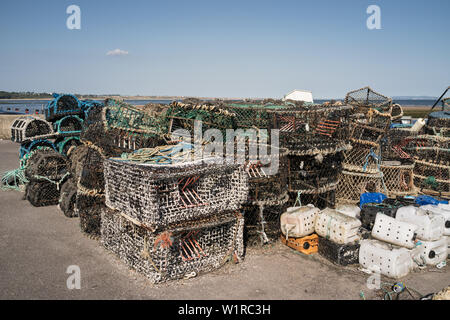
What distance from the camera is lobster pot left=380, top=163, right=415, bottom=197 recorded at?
8.85m

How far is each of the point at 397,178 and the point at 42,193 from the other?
9.35 m

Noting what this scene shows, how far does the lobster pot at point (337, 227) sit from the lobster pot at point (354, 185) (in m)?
2.57

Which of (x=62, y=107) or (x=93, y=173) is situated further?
(x=62, y=107)

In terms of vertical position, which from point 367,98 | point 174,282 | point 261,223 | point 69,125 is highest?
point 367,98

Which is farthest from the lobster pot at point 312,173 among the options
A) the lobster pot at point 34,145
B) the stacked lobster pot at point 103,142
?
the lobster pot at point 34,145

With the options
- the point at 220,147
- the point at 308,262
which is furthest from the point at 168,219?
the point at 308,262

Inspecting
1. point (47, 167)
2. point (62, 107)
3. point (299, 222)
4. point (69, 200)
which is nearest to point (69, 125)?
point (62, 107)

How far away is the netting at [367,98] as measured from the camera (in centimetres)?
1020

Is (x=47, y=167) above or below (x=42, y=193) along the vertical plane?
above

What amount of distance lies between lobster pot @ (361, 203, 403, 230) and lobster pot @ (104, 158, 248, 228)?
263 centimetres

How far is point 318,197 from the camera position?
741 cm

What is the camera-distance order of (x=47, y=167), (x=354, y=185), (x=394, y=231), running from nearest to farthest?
(x=394, y=231) < (x=354, y=185) < (x=47, y=167)

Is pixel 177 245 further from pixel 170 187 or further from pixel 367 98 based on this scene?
pixel 367 98

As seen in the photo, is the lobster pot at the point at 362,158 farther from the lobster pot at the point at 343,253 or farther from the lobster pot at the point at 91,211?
the lobster pot at the point at 91,211
